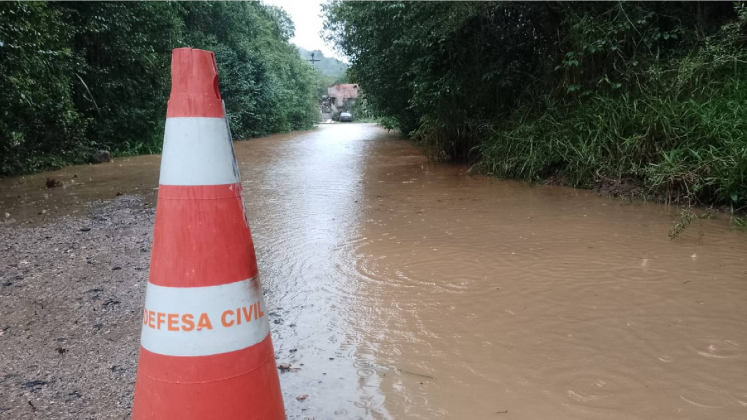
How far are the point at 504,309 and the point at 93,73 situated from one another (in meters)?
13.4

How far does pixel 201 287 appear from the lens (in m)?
1.49

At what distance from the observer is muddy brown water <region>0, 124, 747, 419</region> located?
7.13 ft

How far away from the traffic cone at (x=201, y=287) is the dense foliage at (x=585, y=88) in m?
5.77

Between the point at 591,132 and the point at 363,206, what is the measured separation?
145 inches

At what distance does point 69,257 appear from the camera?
419cm

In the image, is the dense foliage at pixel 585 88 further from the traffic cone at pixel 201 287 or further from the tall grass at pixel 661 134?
the traffic cone at pixel 201 287

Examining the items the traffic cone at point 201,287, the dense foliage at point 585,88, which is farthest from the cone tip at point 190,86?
the dense foliage at point 585,88

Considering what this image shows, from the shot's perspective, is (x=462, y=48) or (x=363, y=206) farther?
(x=462, y=48)

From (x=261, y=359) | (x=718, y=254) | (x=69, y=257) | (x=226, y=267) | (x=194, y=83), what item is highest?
(x=194, y=83)

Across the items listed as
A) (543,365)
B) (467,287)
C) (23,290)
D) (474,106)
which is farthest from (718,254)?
(474,106)

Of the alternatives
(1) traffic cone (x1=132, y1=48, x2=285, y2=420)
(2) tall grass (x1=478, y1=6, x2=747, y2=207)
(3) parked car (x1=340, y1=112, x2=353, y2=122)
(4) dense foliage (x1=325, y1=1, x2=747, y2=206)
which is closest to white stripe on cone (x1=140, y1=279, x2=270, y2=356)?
(1) traffic cone (x1=132, y1=48, x2=285, y2=420)

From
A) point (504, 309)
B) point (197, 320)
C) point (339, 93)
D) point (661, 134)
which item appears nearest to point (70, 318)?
point (197, 320)

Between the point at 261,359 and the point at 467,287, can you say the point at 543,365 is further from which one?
the point at 261,359

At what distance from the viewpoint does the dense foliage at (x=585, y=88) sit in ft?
20.1
